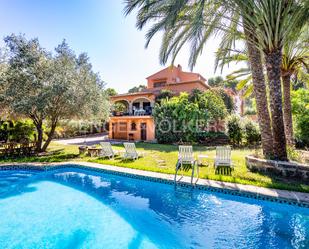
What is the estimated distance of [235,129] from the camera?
68.8 feet

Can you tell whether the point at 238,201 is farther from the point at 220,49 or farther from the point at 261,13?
the point at 220,49

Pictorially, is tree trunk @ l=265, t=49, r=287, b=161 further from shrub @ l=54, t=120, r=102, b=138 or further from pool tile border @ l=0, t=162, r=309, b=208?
shrub @ l=54, t=120, r=102, b=138

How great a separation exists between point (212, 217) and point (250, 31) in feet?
28.4

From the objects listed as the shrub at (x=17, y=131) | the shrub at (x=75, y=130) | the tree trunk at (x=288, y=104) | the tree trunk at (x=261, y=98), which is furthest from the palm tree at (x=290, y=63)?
the shrub at (x=75, y=130)

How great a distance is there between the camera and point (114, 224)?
640 cm

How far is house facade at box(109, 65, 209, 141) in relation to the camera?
92.3 feet

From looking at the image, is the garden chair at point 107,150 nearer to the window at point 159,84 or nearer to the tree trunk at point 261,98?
the tree trunk at point 261,98

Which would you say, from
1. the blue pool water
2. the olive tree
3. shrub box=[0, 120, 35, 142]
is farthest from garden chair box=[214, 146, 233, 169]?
shrub box=[0, 120, 35, 142]

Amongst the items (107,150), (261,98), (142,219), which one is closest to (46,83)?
(107,150)

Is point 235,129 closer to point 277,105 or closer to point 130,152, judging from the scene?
point 277,105

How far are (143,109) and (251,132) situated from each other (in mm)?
16252

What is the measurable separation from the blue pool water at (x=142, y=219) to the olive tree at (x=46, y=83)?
6.12 m

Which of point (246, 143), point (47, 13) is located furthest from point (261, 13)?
point (246, 143)

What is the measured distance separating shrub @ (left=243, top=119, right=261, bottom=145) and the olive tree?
14673 millimetres
